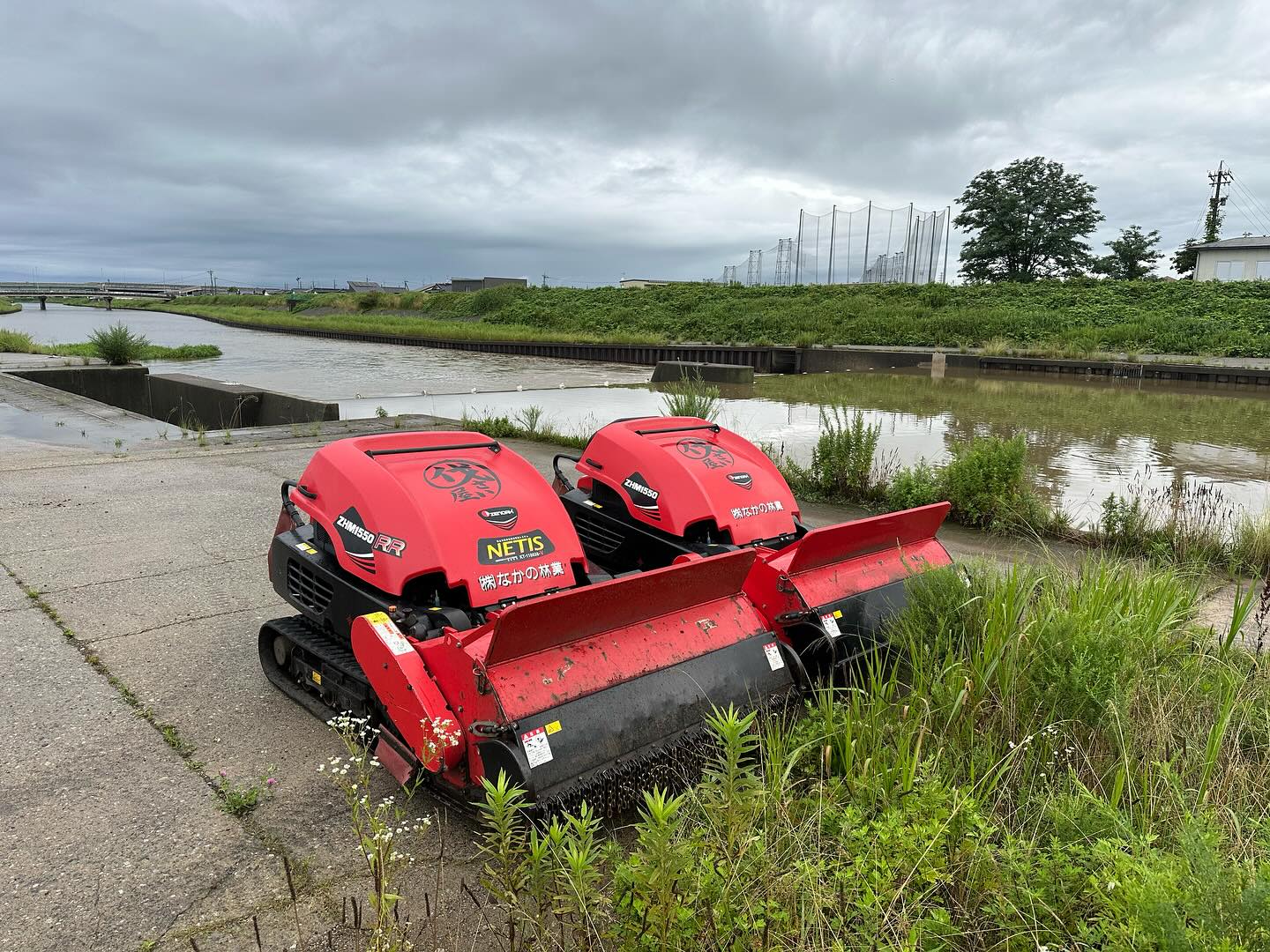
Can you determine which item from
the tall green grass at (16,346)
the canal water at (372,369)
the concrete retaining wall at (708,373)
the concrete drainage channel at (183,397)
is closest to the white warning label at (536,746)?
the concrete drainage channel at (183,397)

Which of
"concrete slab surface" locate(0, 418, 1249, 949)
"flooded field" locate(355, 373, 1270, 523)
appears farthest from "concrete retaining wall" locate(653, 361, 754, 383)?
"concrete slab surface" locate(0, 418, 1249, 949)

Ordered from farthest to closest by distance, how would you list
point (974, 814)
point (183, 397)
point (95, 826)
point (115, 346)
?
point (115, 346), point (183, 397), point (95, 826), point (974, 814)

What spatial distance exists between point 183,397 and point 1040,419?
1666 cm

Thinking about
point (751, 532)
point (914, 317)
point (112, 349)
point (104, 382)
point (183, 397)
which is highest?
point (914, 317)

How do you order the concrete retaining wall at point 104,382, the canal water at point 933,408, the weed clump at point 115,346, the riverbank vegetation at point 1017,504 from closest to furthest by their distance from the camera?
the riverbank vegetation at point 1017,504
the canal water at point 933,408
the concrete retaining wall at point 104,382
the weed clump at point 115,346

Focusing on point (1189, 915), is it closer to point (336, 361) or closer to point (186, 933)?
point (186, 933)

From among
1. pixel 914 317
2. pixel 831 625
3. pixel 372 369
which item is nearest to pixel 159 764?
pixel 831 625

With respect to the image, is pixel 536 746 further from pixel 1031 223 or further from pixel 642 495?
pixel 1031 223

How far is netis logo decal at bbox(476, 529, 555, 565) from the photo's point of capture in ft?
10.7

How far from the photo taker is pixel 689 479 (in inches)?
163

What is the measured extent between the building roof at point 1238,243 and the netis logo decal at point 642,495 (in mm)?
53042

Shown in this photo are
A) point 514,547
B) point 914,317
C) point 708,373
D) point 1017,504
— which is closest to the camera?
point 514,547

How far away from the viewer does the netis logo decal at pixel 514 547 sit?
128 inches

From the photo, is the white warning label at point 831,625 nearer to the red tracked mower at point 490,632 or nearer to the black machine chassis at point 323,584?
the red tracked mower at point 490,632
